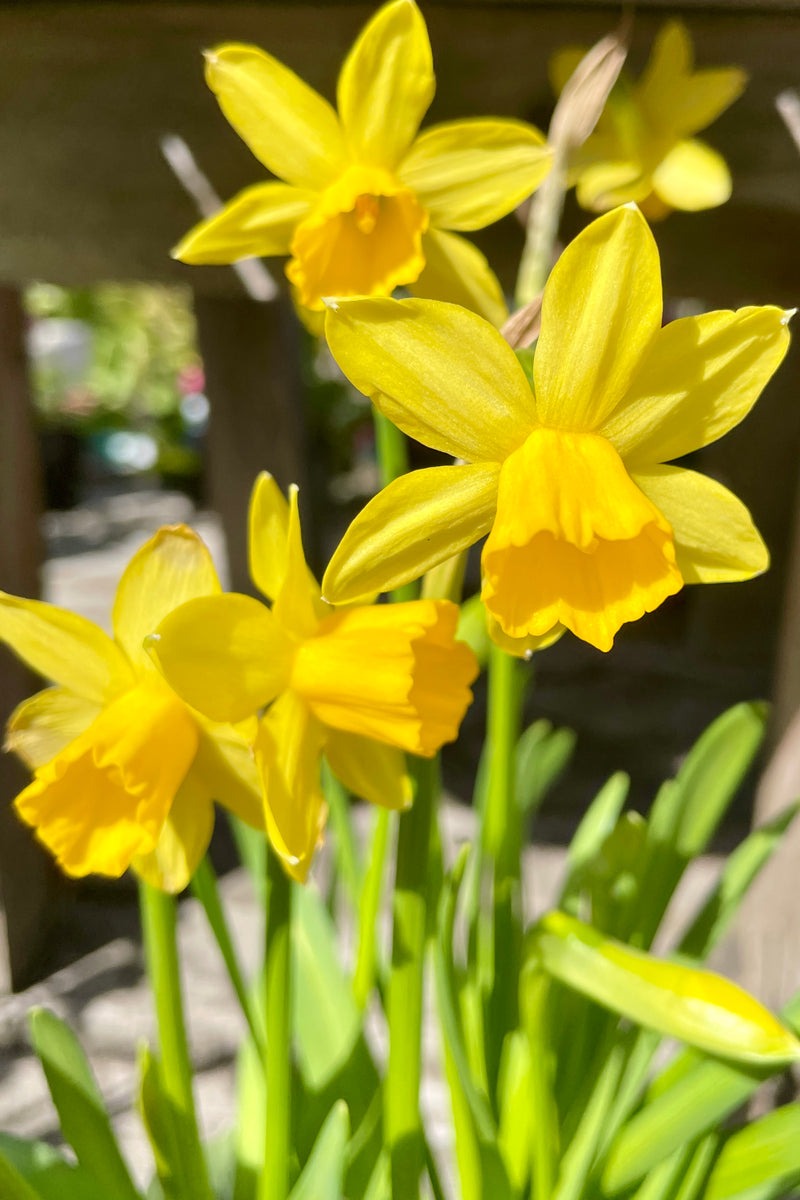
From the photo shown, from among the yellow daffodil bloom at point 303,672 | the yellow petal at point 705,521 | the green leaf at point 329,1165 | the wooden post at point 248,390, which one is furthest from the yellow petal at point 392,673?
the wooden post at point 248,390

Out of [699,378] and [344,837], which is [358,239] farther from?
[344,837]

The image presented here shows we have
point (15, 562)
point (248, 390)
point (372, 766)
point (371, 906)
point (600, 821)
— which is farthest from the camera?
point (248, 390)

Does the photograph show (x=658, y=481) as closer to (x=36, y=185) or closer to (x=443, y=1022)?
(x=443, y=1022)

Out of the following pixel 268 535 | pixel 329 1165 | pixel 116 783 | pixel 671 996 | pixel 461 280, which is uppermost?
pixel 461 280

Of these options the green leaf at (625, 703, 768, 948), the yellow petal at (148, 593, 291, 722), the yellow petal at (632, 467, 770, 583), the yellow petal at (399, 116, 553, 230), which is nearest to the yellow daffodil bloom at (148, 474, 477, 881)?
the yellow petal at (148, 593, 291, 722)

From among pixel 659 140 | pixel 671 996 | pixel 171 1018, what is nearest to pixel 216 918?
pixel 171 1018

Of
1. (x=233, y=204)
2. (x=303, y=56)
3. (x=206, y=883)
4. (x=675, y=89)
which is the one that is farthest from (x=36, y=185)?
(x=206, y=883)
